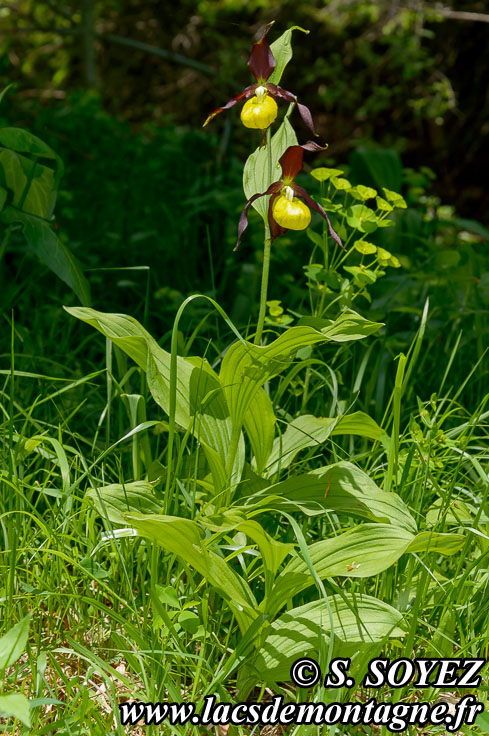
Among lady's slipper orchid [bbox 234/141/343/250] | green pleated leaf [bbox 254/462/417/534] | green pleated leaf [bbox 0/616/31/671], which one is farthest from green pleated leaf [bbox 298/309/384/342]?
green pleated leaf [bbox 0/616/31/671]

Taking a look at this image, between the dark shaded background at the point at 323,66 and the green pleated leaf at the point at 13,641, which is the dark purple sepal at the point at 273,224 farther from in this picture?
the dark shaded background at the point at 323,66

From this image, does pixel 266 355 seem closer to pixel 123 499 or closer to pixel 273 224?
pixel 273 224

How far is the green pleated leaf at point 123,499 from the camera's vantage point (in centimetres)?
120

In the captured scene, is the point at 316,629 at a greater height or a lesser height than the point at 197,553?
lesser

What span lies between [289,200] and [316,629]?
693mm

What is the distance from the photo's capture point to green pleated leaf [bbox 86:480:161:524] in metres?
1.20

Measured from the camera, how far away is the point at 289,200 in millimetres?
1211

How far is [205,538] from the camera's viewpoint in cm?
119

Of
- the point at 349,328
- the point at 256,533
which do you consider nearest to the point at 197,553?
the point at 256,533

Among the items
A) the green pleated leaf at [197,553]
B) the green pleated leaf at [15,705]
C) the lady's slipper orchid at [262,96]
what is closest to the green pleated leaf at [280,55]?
the lady's slipper orchid at [262,96]

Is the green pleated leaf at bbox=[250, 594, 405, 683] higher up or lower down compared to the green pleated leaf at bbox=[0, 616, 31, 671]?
lower down

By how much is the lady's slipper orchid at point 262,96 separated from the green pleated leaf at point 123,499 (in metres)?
0.64

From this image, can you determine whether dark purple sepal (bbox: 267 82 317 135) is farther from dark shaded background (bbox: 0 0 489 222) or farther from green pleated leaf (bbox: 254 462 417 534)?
dark shaded background (bbox: 0 0 489 222)

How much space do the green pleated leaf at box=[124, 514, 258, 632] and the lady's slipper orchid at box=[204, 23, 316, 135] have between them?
0.65 metres
